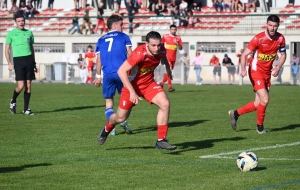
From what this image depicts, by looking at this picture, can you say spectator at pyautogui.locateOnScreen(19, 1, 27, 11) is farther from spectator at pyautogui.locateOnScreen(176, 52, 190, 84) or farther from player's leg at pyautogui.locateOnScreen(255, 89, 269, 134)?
player's leg at pyautogui.locateOnScreen(255, 89, 269, 134)

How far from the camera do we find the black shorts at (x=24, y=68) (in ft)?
57.9

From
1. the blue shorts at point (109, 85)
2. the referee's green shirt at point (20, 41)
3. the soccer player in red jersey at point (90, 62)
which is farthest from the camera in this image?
the soccer player in red jersey at point (90, 62)

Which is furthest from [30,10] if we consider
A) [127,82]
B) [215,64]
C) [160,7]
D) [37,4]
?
[127,82]

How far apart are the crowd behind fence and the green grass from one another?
16.6 m

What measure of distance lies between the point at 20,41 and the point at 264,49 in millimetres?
6612

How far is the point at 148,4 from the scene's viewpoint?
159 ft

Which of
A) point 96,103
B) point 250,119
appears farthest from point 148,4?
point 250,119

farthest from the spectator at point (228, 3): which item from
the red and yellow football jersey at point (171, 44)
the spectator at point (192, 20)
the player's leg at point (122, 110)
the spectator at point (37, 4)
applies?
the player's leg at point (122, 110)

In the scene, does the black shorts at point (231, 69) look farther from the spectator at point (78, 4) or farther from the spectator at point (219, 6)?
the spectator at point (78, 4)

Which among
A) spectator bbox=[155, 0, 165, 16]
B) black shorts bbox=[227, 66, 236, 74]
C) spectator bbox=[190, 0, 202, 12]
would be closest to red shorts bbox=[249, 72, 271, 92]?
black shorts bbox=[227, 66, 236, 74]

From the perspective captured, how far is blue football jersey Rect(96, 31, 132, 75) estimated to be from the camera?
1291 cm

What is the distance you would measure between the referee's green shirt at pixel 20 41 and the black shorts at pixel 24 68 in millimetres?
122

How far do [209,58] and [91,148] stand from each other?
3048cm

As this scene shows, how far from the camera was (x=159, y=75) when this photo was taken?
37.5m
